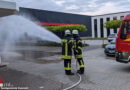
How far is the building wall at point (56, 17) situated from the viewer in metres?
30.2

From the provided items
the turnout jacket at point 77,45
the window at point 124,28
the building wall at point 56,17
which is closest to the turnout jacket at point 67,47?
the turnout jacket at point 77,45

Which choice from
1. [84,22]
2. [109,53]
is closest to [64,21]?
[84,22]

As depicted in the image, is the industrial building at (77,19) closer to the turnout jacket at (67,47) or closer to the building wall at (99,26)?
the building wall at (99,26)

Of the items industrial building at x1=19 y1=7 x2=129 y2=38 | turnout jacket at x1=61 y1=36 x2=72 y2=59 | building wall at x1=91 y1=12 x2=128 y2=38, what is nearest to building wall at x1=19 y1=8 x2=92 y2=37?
industrial building at x1=19 y1=7 x2=129 y2=38

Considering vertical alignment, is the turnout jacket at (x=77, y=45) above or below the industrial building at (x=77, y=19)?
below

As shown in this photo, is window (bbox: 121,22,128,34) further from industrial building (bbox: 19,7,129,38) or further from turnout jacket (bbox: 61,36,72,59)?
industrial building (bbox: 19,7,129,38)

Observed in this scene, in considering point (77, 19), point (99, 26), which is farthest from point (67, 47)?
point (99, 26)

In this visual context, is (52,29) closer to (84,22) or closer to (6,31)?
(6,31)

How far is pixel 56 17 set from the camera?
35.4m

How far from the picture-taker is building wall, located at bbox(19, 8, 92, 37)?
30.2 m

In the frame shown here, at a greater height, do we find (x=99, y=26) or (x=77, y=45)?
(x=99, y=26)

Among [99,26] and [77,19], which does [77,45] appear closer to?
[77,19]

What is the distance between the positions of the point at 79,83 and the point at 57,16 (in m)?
31.5

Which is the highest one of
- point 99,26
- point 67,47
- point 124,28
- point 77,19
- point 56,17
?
point 77,19
